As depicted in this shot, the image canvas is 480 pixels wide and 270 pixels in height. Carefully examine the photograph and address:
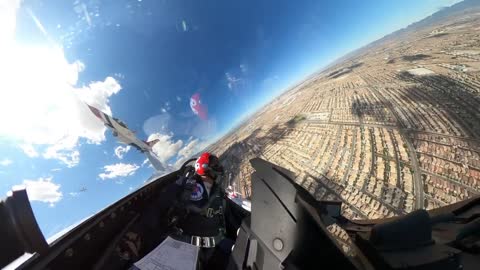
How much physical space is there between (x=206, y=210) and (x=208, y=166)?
44 centimetres

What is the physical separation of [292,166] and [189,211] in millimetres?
18834

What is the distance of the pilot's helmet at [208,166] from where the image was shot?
2275 millimetres

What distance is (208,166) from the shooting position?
230 centimetres

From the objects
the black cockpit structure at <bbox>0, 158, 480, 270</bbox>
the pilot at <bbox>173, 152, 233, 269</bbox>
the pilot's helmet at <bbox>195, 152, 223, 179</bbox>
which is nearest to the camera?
the black cockpit structure at <bbox>0, 158, 480, 270</bbox>

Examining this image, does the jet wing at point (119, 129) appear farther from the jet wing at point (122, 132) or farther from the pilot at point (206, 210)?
the pilot at point (206, 210)

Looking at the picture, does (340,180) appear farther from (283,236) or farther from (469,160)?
(283,236)

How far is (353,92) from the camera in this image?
121 feet

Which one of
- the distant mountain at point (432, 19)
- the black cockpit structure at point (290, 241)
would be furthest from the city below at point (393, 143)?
the distant mountain at point (432, 19)

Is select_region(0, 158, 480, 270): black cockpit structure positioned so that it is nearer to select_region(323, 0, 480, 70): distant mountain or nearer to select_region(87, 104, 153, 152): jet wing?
select_region(87, 104, 153, 152): jet wing

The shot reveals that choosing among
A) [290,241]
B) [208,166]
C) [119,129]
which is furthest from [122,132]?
[290,241]

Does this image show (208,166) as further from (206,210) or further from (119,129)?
(119,129)

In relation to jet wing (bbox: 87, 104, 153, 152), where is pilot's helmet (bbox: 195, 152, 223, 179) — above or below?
below


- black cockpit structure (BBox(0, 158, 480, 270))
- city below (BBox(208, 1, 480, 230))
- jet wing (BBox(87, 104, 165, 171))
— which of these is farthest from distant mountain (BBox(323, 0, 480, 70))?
black cockpit structure (BBox(0, 158, 480, 270))

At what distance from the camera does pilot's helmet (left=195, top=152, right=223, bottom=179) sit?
2.28m
